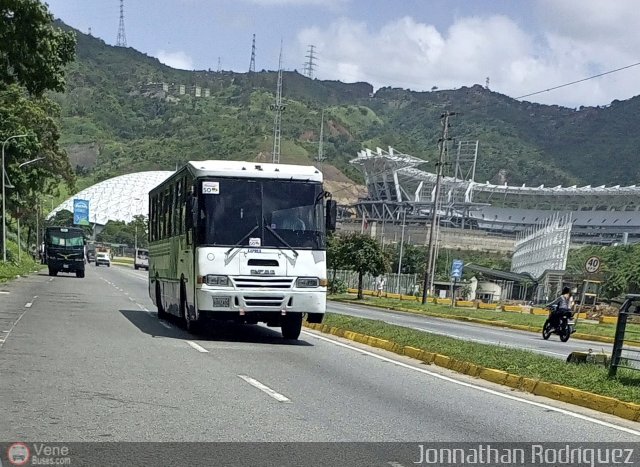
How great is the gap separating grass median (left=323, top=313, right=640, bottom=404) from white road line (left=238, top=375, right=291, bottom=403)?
4128 millimetres

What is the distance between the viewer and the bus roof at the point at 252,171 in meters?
16.3

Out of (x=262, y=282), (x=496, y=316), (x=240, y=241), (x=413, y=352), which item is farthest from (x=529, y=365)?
(x=496, y=316)

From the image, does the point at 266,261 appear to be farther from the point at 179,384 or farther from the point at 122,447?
the point at 122,447

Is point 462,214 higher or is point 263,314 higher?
point 462,214

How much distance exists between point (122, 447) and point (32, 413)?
169 cm

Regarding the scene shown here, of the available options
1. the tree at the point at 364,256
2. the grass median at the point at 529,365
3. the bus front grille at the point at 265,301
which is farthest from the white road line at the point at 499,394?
the tree at the point at 364,256

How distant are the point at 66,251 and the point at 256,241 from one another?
41413 mm

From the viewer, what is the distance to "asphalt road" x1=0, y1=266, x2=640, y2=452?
8141 millimetres

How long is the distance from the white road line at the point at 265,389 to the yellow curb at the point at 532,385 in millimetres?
3910

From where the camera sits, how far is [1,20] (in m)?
21.6

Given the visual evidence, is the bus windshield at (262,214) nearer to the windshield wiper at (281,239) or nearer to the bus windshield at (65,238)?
the windshield wiper at (281,239)

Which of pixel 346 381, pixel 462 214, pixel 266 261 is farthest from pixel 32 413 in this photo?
pixel 462 214

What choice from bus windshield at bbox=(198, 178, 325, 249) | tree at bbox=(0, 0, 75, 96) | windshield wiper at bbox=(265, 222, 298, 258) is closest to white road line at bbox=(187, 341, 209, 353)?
bus windshield at bbox=(198, 178, 325, 249)

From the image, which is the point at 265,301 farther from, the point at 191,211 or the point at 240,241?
the point at 191,211
